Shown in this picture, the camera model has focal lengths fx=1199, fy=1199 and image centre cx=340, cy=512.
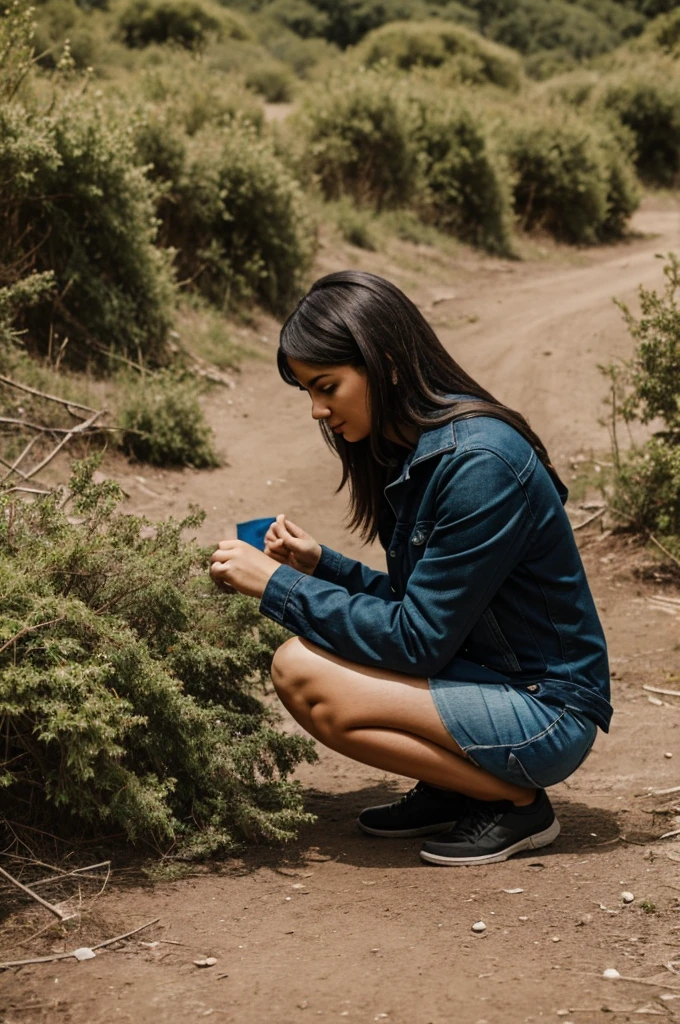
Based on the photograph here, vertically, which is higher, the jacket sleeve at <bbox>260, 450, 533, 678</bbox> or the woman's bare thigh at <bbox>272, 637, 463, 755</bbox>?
the jacket sleeve at <bbox>260, 450, 533, 678</bbox>

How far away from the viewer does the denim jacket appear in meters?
2.81

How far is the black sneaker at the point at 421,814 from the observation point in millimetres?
3381

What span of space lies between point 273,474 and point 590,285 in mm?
7406

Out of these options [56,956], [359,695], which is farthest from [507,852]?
[56,956]

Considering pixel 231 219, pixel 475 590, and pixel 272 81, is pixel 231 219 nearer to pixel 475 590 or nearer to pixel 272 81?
pixel 475 590

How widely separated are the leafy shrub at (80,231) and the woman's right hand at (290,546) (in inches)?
169

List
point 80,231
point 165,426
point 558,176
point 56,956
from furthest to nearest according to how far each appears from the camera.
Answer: point 558,176, point 80,231, point 165,426, point 56,956

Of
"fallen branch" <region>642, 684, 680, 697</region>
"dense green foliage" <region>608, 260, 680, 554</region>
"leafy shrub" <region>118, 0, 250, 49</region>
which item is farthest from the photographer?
"leafy shrub" <region>118, 0, 250, 49</region>

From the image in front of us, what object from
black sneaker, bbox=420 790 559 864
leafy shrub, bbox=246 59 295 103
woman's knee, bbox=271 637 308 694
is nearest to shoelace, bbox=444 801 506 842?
black sneaker, bbox=420 790 559 864

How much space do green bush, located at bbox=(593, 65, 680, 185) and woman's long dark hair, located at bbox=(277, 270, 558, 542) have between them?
20.9 metres

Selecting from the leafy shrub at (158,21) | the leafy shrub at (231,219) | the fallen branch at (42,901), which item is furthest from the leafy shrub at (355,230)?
the leafy shrub at (158,21)

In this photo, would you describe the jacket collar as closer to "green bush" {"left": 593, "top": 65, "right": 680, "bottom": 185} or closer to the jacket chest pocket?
the jacket chest pocket

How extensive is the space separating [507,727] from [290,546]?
78cm

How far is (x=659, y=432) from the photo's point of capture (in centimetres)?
610
